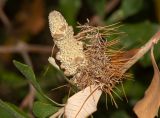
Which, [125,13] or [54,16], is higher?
[54,16]

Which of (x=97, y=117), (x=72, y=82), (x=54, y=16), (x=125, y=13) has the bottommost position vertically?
(x=97, y=117)

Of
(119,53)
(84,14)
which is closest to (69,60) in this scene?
(119,53)

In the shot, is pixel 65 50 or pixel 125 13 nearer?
pixel 65 50

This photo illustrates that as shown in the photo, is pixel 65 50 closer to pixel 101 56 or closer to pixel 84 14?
pixel 101 56

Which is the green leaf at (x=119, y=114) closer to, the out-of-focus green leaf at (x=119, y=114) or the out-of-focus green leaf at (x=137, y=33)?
the out-of-focus green leaf at (x=119, y=114)

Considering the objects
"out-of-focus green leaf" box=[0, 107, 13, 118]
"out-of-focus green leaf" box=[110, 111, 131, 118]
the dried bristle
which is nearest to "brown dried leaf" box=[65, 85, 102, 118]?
the dried bristle

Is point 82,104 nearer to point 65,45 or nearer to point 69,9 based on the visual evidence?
point 65,45

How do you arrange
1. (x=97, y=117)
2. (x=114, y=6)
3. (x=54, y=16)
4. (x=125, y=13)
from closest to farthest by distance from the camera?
(x=54, y=16), (x=97, y=117), (x=125, y=13), (x=114, y=6)
